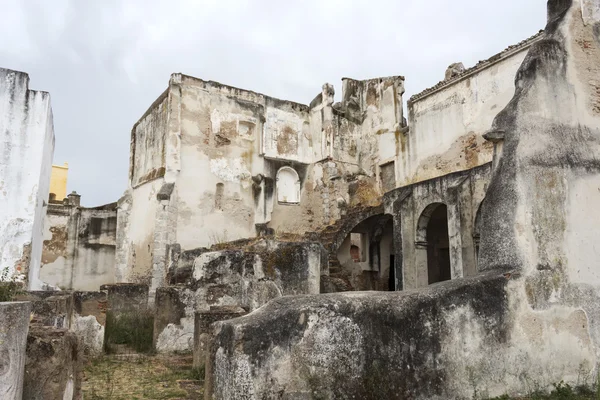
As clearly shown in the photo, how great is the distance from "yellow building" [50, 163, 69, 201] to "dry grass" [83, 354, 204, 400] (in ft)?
91.5

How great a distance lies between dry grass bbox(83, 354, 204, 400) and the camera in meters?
5.97

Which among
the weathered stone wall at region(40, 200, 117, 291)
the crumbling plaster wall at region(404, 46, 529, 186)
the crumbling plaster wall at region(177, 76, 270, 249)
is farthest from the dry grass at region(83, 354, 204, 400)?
the weathered stone wall at region(40, 200, 117, 291)

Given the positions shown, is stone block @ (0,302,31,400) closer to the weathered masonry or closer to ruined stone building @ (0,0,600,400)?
ruined stone building @ (0,0,600,400)

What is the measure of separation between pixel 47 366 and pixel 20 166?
7.91 metres

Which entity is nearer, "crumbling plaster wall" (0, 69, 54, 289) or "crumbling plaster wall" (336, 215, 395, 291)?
"crumbling plaster wall" (0, 69, 54, 289)

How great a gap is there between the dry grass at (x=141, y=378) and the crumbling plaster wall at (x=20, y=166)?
130 inches

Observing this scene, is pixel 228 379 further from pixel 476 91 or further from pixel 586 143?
pixel 476 91

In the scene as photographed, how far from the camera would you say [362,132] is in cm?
2038

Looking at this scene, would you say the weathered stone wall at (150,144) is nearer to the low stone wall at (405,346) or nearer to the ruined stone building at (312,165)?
the ruined stone building at (312,165)

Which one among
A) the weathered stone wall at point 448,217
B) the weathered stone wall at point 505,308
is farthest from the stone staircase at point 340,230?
the weathered stone wall at point 505,308

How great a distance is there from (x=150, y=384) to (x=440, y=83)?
13.3 metres

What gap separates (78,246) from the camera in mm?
21922

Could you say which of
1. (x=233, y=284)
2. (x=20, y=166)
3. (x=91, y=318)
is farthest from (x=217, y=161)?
(x=91, y=318)

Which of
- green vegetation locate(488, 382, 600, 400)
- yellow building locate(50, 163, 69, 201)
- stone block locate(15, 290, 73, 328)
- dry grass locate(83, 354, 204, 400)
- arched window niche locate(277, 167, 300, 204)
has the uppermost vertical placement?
yellow building locate(50, 163, 69, 201)
